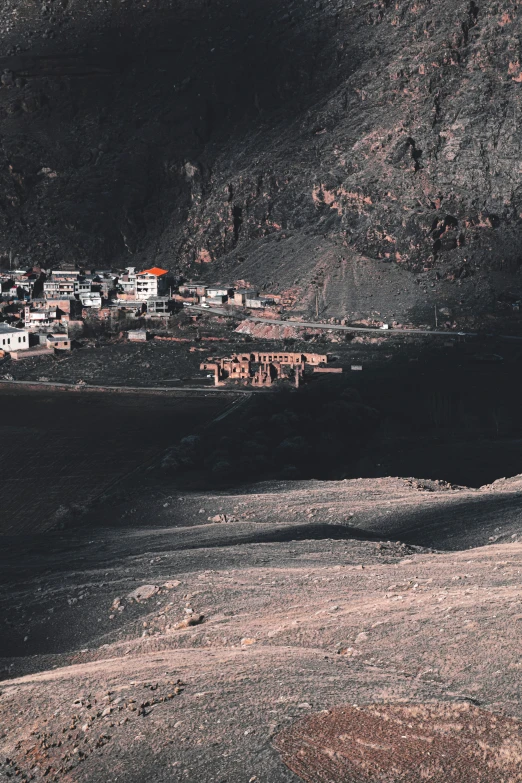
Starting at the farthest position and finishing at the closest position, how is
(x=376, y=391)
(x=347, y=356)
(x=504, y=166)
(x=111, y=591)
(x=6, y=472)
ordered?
(x=504, y=166) < (x=347, y=356) < (x=376, y=391) < (x=6, y=472) < (x=111, y=591)

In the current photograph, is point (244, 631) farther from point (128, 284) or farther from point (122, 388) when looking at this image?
point (128, 284)

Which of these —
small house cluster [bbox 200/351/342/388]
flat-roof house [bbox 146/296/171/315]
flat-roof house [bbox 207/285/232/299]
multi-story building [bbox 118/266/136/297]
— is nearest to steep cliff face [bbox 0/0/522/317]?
flat-roof house [bbox 207/285/232/299]

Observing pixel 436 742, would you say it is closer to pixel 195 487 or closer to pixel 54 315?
pixel 195 487

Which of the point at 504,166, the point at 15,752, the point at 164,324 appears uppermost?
the point at 504,166

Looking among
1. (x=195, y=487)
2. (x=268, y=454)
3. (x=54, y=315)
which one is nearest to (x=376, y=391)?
(x=268, y=454)

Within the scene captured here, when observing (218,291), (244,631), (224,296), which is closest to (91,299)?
(218,291)

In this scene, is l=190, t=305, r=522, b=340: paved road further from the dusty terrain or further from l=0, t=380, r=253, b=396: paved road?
the dusty terrain
